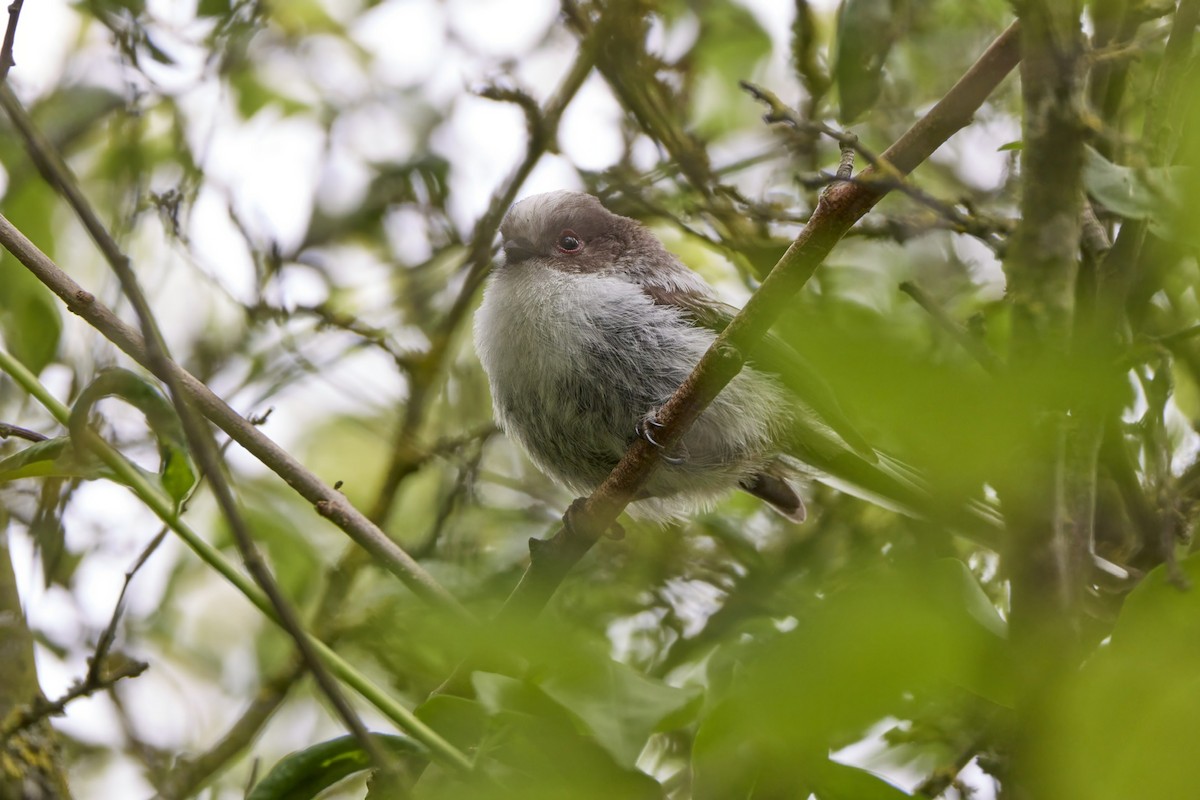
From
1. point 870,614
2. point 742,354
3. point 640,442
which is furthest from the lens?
point 640,442

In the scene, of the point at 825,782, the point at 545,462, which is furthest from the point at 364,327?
the point at 825,782

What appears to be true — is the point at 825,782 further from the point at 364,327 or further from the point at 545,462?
the point at 364,327

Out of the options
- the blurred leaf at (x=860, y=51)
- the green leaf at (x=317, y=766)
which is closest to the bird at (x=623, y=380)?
→ the blurred leaf at (x=860, y=51)

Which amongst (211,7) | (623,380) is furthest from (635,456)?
(211,7)

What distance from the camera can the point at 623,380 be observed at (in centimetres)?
379

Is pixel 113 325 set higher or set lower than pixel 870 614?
higher

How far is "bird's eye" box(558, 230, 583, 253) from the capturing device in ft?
14.0

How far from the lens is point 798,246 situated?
2064 mm

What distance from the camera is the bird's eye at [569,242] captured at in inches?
168

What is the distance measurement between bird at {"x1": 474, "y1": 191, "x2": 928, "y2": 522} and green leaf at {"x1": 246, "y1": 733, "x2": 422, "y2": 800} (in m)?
1.93

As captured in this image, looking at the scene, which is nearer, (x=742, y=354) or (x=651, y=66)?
(x=742, y=354)

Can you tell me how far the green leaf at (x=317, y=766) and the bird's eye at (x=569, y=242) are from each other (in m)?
2.62

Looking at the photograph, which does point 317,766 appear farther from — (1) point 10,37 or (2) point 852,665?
(1) point 10,37

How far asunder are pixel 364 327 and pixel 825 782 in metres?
3.49
